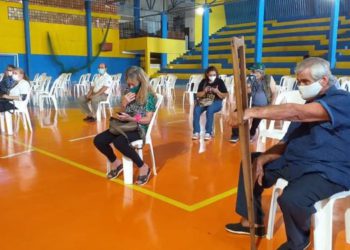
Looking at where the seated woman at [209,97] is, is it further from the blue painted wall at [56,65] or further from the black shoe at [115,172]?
the blue painted wall at [56,65]

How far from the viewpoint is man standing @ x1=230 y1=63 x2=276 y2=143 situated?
4902mm

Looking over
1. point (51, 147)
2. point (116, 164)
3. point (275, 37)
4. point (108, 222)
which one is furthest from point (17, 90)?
point (275, 37)

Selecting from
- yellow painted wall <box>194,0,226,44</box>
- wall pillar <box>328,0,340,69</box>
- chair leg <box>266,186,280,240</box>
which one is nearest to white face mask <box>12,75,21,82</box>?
chair leg <box>266,186,280,240</box>

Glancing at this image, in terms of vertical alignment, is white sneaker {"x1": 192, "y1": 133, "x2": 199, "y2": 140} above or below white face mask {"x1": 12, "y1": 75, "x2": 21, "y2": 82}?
below

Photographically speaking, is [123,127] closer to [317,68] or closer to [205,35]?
[317,68]

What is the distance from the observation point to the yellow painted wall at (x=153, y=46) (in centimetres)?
1858

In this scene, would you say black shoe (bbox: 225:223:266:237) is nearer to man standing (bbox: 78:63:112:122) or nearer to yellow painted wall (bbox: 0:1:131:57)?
man standing (bbox: 78:63:112:122)

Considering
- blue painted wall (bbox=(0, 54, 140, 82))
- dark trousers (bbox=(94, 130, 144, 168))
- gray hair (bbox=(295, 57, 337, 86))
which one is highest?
blue painted wall (bbox=(0, 54, 140, 82))

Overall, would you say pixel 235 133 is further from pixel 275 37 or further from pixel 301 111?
pixel 275 37

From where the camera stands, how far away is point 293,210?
1807mm

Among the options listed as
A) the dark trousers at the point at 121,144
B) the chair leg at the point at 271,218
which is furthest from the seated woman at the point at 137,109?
the chair leg at the point at 271,218

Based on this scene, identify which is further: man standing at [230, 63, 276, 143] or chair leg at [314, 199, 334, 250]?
man standing at [230, 63, 276, 143]

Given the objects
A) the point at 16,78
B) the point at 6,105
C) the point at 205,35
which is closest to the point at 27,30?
the point at 205,35

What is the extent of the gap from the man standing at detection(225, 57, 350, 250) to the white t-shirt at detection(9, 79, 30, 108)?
4.79 metres
